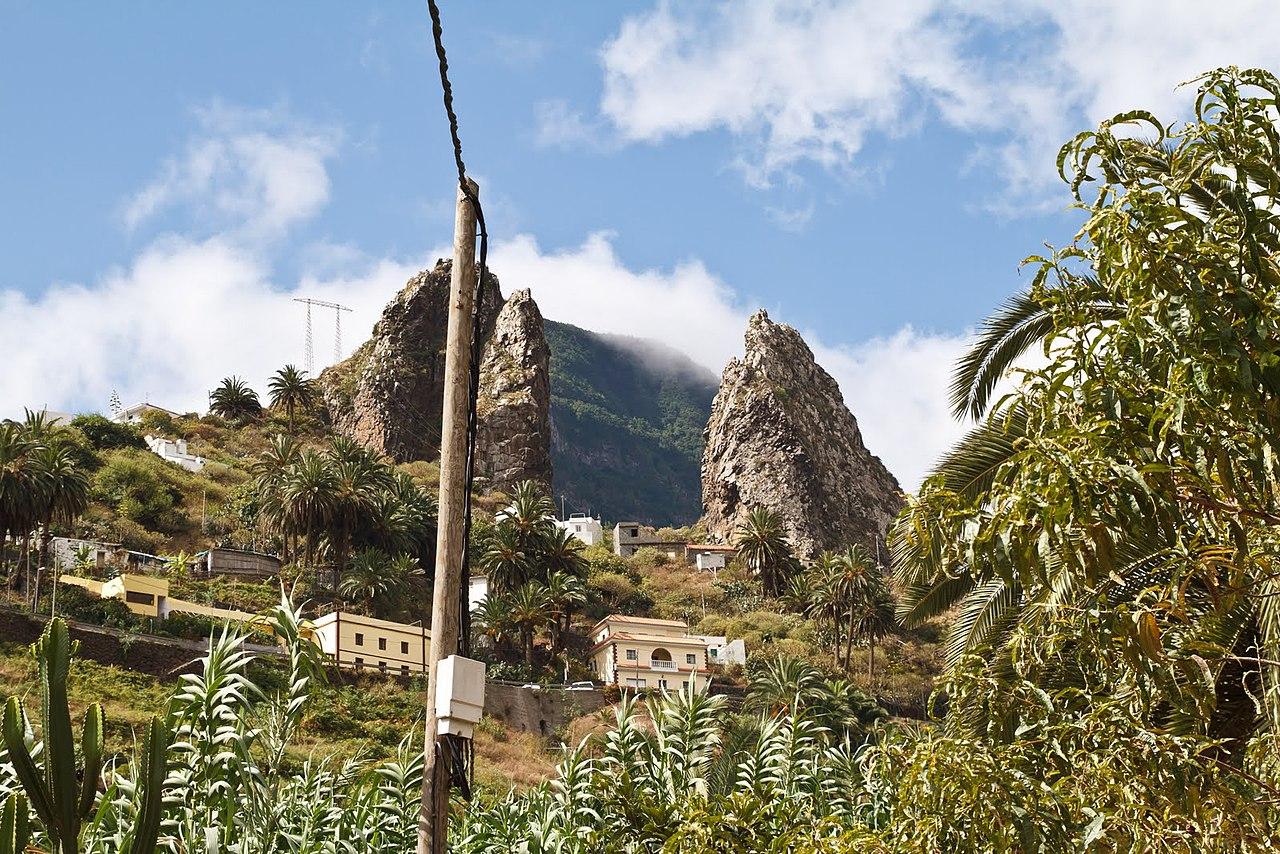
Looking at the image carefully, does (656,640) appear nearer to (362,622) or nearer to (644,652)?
(644,652)

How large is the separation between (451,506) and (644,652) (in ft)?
217

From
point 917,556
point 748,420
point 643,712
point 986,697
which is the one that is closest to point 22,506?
point 643,712

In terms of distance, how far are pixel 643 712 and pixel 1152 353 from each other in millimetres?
56936

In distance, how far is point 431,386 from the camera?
117688 mm

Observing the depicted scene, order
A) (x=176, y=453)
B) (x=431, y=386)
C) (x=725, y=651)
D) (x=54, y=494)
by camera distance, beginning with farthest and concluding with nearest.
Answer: (x=431, y=386), (x=176, y=453), (x=725, y=651), (x=54, y=494)

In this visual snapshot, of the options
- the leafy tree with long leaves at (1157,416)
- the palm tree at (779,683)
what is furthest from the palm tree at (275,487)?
the leafy tree with long leaves at (1157,416)

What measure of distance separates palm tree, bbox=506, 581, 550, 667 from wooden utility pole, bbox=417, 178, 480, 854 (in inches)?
2474

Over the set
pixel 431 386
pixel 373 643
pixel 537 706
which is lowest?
pixel 537 706

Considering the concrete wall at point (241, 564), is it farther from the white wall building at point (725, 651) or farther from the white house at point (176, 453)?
the white wall building at point (725, 651)

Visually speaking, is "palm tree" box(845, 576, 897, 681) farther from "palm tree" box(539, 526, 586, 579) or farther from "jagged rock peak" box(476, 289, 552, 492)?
"jagged rock peak" box(476, 289, 552, 492)

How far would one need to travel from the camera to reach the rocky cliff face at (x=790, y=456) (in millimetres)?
111812

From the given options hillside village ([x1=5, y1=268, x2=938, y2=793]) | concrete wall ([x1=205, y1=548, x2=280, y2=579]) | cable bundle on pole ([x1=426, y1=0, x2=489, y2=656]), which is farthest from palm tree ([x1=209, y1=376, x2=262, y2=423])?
cable bundle on pole ([x1=426, y1=0, x2=489, y2=656])

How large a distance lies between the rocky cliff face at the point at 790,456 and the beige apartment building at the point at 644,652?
1292 inches

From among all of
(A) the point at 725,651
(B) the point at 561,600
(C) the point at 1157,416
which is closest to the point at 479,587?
(B) the point at 561,600
